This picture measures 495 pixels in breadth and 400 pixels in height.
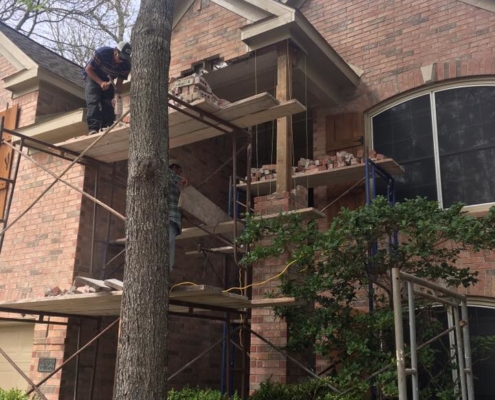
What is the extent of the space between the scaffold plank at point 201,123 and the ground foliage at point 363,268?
4.57 feet

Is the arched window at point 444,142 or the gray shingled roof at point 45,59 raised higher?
the gray shingled roof at point 45,59

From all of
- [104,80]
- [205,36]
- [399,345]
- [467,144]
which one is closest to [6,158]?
[104,80]

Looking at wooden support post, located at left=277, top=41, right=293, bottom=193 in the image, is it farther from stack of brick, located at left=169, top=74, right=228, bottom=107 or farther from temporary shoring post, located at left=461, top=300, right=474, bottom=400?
temporary shoring post, located at left=461, top=300, right=474, bottom=400

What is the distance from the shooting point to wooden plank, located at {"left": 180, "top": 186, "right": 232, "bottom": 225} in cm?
821

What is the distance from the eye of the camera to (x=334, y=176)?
9.55m

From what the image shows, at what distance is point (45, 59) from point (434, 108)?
732 centimetres

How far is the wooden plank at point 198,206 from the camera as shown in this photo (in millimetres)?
8211

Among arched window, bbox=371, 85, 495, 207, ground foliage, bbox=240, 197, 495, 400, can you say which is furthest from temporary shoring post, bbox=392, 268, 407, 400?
arched window, bbox=371, 85, 495, 207

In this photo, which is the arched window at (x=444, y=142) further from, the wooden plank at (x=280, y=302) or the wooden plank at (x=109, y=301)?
the wooden plank at (x=109, y=301)

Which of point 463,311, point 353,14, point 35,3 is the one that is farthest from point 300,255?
point 353,14

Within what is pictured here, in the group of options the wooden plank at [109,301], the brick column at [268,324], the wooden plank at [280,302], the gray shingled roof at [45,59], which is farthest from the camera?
the gray shingled roof at [45,59]

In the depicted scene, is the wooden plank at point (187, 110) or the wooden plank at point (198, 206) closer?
the wooden plank at point (187, 110)

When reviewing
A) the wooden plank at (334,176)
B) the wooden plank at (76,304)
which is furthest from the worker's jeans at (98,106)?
the wooden plank at (76,304)

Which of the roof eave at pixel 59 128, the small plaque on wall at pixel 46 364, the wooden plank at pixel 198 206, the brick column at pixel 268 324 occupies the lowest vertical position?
the small plaque on wall at pixel 46 364
